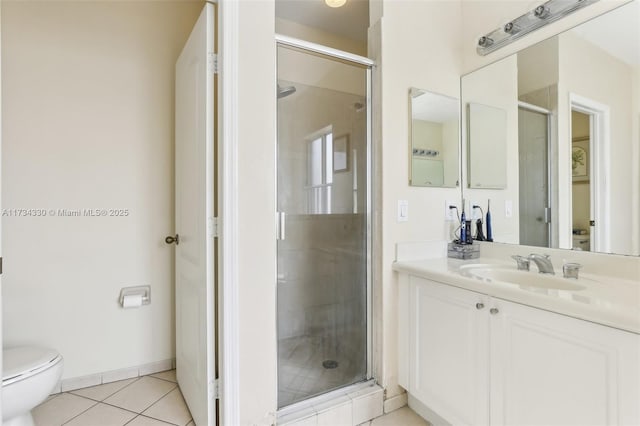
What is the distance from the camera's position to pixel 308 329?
1797mm

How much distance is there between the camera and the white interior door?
1451 millimetres

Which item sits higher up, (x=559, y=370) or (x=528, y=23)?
(x=528, y=23)

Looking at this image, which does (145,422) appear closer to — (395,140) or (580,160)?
(395,140)

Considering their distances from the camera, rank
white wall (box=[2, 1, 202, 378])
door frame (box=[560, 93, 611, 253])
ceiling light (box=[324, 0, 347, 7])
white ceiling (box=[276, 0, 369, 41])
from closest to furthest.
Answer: door frame (box=[560, 93, 611, 253])
white wall (box=[2, 1, 202, 378])
ceiling light (box=[324, 0, 347, 7])
white ceiling (box=[276, 0, 369, 41])

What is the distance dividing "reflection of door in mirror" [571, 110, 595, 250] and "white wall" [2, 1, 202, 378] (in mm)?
2456

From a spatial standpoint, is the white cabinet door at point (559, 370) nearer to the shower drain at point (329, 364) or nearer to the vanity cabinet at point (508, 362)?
the vanity cabinet at point (508, 362)

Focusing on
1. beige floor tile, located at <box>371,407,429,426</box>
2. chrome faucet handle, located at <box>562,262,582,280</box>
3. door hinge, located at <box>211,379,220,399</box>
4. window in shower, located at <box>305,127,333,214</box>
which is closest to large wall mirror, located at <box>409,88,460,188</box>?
window in shower, located at <box>305,127,333,214</box>

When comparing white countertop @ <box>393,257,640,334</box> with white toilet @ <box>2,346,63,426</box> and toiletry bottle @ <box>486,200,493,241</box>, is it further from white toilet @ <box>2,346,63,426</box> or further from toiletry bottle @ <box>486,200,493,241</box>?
white toilet @ <box>2,346,63,426</box>

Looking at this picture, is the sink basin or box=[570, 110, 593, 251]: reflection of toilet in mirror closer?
the sink basin

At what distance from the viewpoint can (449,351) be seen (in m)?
1.53

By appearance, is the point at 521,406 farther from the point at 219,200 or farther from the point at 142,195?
the point at 142,195

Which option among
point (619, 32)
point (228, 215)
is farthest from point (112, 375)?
point (619, 32)

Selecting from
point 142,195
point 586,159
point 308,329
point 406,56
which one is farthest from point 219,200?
point 586,159

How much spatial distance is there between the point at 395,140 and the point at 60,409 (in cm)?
244
